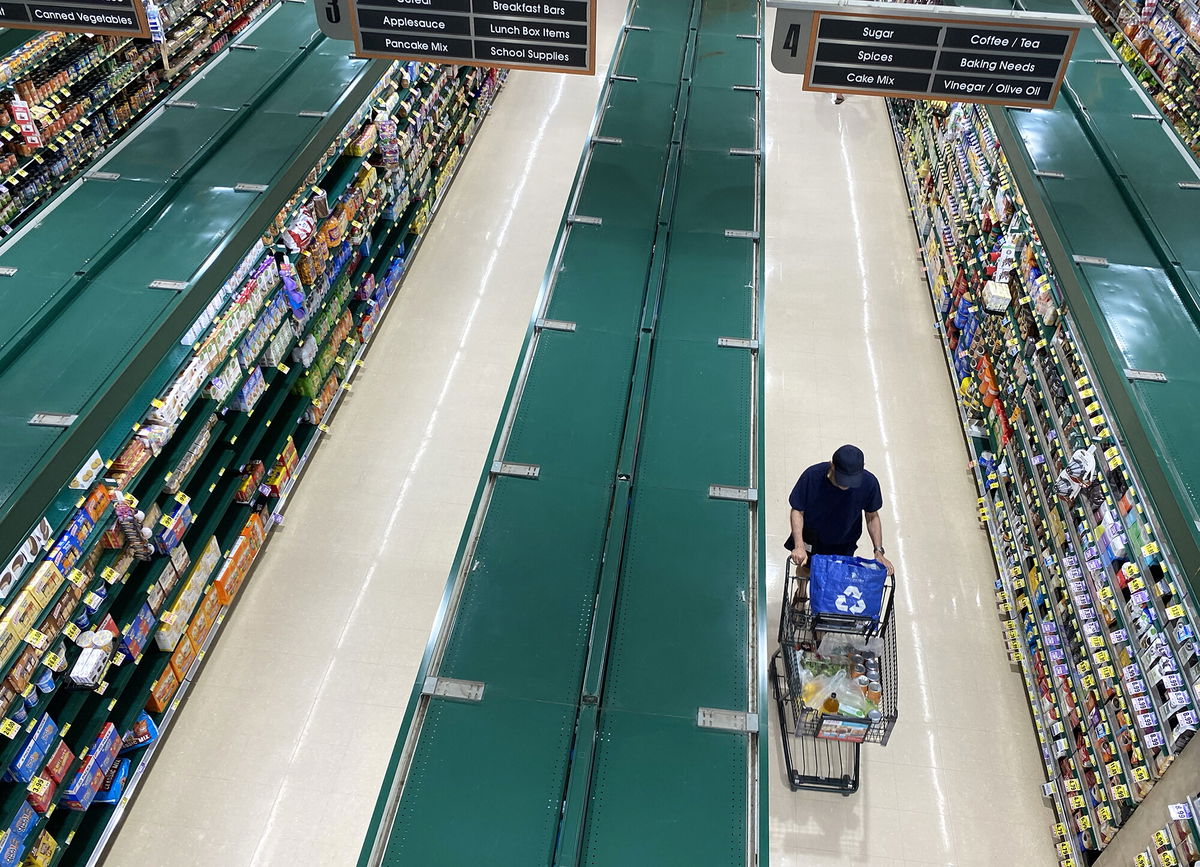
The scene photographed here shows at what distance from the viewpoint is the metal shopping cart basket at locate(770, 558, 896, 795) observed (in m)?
4.92

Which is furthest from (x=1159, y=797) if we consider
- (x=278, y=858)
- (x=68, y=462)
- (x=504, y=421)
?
(x=68, y=462)

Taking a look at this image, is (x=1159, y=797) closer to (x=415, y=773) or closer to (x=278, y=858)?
(x=415, y=773)

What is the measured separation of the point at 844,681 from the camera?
5062 millimetres

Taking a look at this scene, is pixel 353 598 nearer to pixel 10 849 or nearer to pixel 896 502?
pixel 10 849

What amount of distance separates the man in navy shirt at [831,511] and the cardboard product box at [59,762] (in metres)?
4.09

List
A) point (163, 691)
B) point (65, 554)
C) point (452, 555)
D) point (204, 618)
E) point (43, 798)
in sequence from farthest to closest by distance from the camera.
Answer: point (452, 555) < point (204, 618) < point (163, 691) < point (43, 798) < point (65, 554)

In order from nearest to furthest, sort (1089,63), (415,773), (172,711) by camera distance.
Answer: (415,773) → (172,711) → (1089,63)

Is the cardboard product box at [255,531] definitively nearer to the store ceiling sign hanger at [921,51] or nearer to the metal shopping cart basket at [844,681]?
the metal shopping cart basket at [844,681]

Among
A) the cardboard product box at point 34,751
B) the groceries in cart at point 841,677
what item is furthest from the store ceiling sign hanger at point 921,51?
the cardboard product box at point 34,751

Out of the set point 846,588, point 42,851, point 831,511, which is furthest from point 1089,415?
point 42,851

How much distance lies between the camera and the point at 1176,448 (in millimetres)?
4664

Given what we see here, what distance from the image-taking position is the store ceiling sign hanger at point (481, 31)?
5480 mm

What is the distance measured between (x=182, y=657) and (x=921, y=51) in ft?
20.1

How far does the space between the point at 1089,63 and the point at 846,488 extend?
21.3ft
